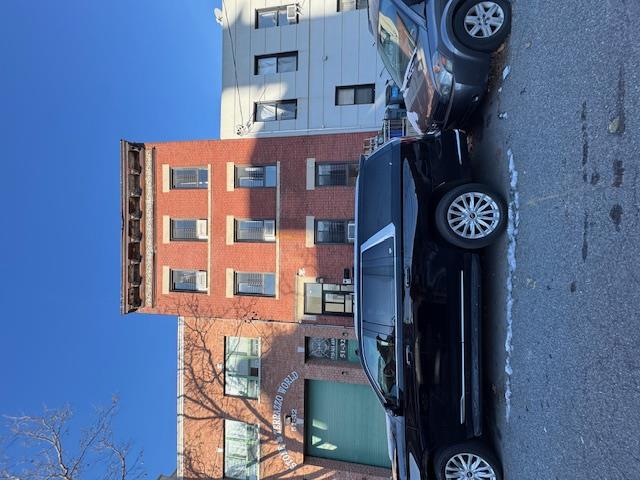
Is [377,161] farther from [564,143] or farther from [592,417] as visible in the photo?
[592,417]

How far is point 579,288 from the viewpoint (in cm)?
436

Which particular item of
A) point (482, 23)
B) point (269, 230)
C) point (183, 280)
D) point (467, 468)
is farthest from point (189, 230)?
point (467, 468)

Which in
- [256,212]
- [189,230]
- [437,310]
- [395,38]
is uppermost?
[395,38]

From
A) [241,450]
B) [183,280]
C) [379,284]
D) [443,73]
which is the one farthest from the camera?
[183,280]

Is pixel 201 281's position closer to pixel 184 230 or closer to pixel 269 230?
pixel 184 230

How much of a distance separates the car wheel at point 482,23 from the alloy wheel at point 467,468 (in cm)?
589

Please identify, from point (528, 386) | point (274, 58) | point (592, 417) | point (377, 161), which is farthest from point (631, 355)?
point (274, 58)

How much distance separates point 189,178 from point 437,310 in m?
11.2

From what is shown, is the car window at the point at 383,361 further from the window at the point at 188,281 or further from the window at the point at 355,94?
the window at the point at 355,94

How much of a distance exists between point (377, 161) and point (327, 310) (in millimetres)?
7356

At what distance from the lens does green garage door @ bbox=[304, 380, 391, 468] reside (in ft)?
43.2

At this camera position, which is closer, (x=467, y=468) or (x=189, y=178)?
(x=467, y=468)

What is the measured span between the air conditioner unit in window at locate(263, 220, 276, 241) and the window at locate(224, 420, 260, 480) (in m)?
6.32

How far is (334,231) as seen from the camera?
1334 centimetres
